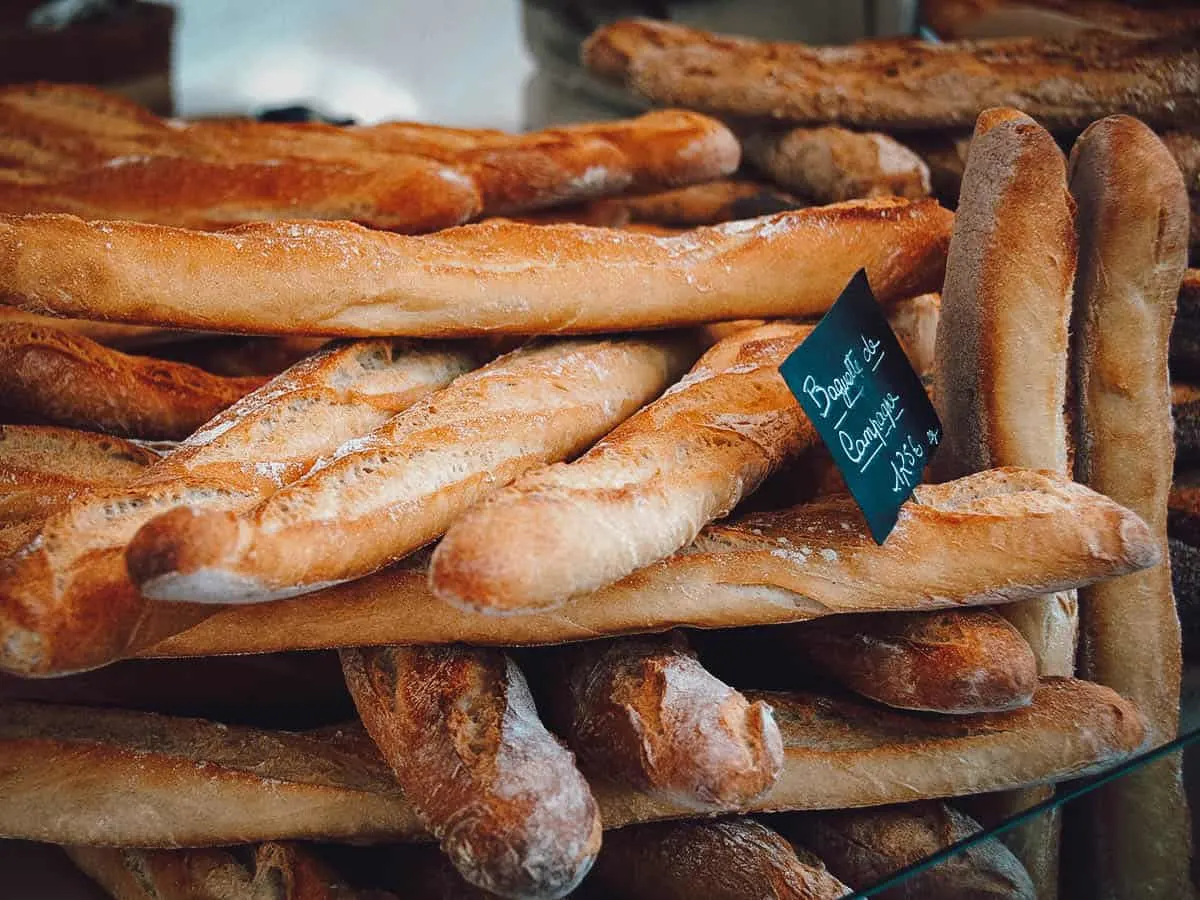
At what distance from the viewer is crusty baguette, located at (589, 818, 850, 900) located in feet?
3.48

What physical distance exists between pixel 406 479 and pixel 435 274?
1.11ft

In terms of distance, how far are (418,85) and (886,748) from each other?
2.25m

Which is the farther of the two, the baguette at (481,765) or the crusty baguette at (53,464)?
the crusty baguette at (53,464)

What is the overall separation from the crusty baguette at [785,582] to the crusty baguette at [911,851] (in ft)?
0.69

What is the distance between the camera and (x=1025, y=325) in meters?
1.26

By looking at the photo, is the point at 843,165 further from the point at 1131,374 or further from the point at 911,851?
the point at 911,851

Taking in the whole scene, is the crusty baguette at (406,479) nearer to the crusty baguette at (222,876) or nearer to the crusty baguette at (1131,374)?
the crusty baguette at (222,876)

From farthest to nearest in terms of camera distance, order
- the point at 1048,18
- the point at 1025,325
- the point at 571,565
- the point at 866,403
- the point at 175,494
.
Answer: the point at 1048,18, the point at 1025,325, the point at 866,403, the point at 175,494, the point at 571,565

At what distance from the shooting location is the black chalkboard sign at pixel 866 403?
108 cm

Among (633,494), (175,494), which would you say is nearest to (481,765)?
(633,494)

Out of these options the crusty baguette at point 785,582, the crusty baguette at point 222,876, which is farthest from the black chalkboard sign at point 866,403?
the crusty baguette at point 222,876

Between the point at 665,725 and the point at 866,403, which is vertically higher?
the point at 866,403

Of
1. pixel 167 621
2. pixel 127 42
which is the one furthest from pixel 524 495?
pixel 127 42

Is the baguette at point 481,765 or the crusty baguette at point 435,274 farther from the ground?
the crusty baguette at point 435,274
